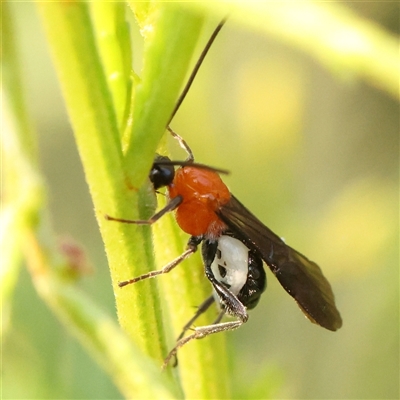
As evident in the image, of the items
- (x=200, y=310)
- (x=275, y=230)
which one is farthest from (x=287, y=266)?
(x=275, y=230)

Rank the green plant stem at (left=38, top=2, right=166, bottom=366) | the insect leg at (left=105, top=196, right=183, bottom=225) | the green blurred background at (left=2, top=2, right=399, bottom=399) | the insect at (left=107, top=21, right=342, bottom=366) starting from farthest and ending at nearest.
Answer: the green blurred background at (left=2, top=2, right=399, bottom=399)
the insect at (left=107, top=21, right=342, bottom=366)
the insect leg at (left=105, top=196, right=183, bottom=225)
the green plant stem at (left=38, top=2, right=166, bottom=366)

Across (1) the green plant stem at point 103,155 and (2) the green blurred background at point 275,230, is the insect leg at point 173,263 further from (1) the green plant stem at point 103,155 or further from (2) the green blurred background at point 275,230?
(2) the green blurred background at point 275,230

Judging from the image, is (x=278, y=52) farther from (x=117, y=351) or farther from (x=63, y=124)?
(x=117, y=351)

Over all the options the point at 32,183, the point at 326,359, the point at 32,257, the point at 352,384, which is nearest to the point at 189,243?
the point at 32,257

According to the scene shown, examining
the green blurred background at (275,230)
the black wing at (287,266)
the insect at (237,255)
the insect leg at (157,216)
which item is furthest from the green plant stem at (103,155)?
the green blurred background at (275,230)

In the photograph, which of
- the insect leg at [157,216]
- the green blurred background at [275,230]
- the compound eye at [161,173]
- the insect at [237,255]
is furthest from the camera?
the green blurred background at [275,230]

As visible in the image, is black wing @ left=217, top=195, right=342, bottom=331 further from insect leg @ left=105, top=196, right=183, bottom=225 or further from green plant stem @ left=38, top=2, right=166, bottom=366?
green plant stem @ left=38, top=2, right=166, bottom=366

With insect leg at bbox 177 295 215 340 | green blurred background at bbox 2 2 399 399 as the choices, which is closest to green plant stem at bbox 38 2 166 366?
insect leg at bbox 177 295 215 340
